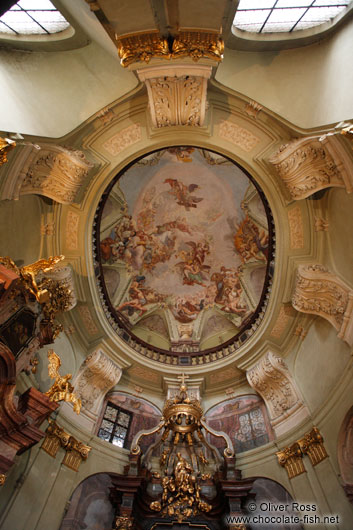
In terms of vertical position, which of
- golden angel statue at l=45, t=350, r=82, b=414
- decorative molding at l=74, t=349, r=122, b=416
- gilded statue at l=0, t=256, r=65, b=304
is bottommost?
golden angel statue at l=45, t=350, r=82, b=414

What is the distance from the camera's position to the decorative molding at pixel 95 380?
9.62 meters

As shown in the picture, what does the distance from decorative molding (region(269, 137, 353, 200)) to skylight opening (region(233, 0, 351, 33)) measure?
2.86m

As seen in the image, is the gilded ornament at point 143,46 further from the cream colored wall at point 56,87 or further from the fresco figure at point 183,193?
the fresco figure at point 183,193

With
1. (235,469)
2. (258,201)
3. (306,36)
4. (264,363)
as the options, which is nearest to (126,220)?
(258,201)

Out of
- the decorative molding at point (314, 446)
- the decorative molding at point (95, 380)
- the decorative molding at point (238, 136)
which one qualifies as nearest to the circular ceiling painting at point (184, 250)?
the decorative molding at point (95, 380)

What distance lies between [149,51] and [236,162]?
4.82m

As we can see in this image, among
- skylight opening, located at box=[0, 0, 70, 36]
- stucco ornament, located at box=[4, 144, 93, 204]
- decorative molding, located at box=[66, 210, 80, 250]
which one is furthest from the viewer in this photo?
decorative molding, located at box=[66, 210, 80, 250]

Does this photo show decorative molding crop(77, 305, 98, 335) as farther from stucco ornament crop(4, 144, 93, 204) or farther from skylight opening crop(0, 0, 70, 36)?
skylight opening crop(0, 0, 70, 36)

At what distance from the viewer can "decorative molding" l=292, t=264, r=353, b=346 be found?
25.3 feet

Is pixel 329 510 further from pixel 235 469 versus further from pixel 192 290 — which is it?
pixel 192 290

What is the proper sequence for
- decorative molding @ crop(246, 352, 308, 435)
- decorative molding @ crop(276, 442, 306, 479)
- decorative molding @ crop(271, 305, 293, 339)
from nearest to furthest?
decorative molding @ crop(276, 442, 306, 479)
decorative molding @ crop(246, 352, 308, 435)
decorative molding @ crop(271, 305, 293, 339)

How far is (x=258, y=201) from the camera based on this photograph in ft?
41.2

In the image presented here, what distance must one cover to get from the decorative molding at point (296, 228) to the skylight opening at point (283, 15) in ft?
14.8

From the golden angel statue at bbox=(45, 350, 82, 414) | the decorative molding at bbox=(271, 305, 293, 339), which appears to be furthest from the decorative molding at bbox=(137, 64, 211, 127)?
the golden angel statue at bbox=(45, 350, 82, 414)
